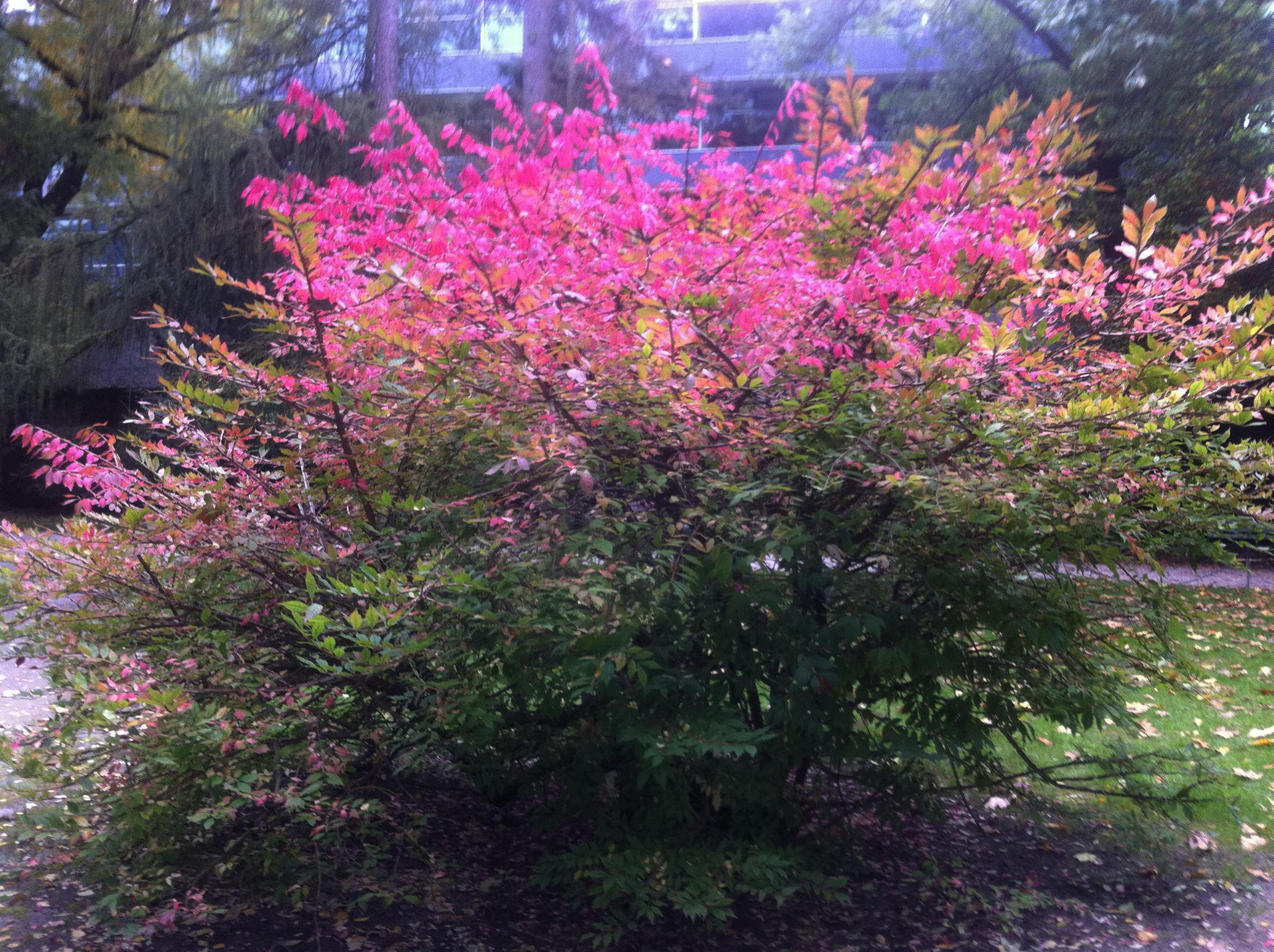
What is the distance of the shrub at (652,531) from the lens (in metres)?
2.94

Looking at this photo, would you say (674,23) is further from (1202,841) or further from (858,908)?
(858,908)

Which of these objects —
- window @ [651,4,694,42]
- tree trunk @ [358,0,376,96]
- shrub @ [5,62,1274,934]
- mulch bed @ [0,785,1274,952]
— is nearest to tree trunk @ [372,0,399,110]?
tree trunk @ [358,0,376,96]

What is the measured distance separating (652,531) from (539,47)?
50.2 feet

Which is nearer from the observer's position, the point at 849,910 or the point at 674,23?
the point at 849,910

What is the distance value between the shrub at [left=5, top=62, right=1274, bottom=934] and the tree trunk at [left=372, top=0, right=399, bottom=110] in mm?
12518

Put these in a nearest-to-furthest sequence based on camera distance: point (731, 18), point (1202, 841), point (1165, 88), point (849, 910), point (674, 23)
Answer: point (849, 910) → point (1202, 841) → point (1165, 88) → point (674, 23) → point (731, 18)

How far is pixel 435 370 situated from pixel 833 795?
2494 mm

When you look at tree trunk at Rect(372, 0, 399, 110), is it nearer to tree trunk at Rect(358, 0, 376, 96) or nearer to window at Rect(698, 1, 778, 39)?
tree trunk at Rect(358, 0, 376, 96)

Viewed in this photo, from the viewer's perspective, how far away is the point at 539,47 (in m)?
16.5

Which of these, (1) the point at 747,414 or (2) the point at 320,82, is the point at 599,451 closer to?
(1) the point at 747,414

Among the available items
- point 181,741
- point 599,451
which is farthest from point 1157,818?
point 181,741

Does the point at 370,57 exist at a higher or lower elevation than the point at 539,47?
lower

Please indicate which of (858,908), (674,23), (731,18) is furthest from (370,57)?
(858,908)

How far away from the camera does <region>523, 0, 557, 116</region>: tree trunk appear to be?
16.3 metres
